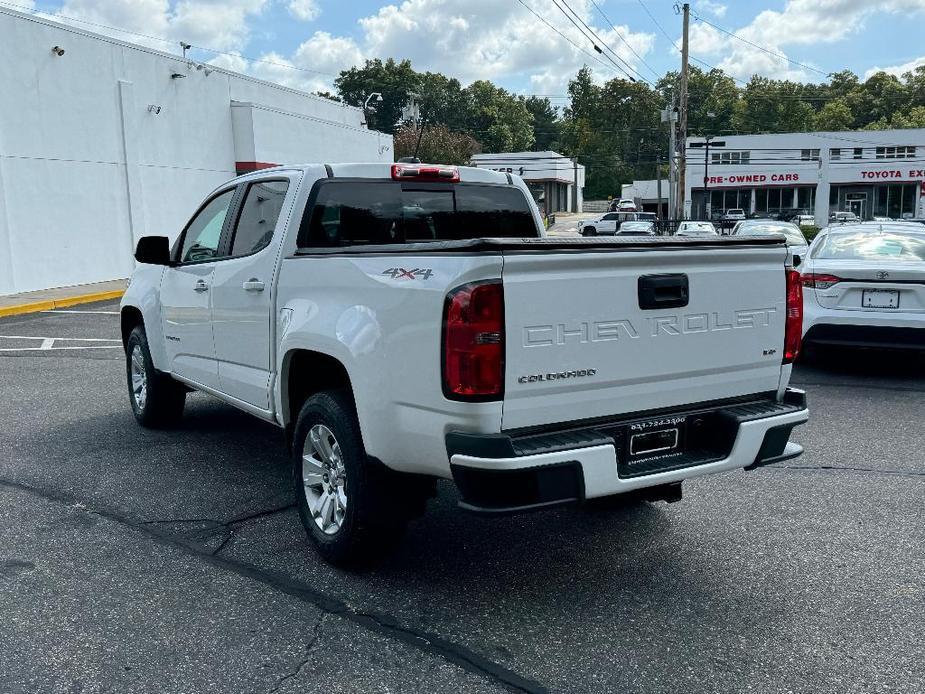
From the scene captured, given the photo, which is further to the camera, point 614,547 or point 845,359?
point 845,359

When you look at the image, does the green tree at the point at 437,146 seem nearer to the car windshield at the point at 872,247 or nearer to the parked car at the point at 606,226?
the parked car at the point at 606,226

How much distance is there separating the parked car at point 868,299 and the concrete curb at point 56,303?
543 inches

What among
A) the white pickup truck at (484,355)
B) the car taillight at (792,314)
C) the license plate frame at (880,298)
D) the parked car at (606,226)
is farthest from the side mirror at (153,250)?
the parked car at (606,226)

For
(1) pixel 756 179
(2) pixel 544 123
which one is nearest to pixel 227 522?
A: (1) pixel 756 179

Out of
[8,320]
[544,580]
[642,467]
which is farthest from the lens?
[8,320]

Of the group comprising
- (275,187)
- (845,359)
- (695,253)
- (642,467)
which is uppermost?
(275,187)

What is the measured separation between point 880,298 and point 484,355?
6.66m

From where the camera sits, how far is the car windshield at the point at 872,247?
9219mm

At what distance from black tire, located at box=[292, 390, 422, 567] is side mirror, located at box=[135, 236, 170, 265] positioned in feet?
7.89

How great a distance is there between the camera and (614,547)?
460 centimetres

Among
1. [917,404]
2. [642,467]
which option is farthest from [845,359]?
[642,467]

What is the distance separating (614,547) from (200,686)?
88.1 inches

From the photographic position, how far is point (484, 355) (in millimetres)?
3422

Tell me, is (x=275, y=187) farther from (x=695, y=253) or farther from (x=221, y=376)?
(x=695, y=253)
